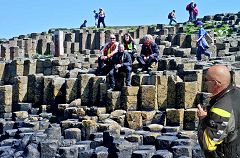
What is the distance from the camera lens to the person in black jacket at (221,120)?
432 cm

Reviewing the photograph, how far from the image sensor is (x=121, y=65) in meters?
15.6

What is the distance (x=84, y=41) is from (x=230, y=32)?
10.7 meters

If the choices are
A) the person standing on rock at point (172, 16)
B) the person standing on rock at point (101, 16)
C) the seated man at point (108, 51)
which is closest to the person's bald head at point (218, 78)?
the seated man at point (108, 51)

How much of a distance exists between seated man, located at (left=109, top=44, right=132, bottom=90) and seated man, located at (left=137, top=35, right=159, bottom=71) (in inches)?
48.1

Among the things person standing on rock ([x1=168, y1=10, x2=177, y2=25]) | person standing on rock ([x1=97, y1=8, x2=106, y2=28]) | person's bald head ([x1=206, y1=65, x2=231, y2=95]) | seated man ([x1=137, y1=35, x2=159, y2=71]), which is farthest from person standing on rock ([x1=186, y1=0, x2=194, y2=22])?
person's bald head ([x1=206, y1=65, x2=231, y2=95])

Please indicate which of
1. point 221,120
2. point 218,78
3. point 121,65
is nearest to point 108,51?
point 121,65

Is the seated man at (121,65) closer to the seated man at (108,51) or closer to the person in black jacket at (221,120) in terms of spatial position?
the seated man at (108,51)

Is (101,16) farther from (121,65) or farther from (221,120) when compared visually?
(221,120)

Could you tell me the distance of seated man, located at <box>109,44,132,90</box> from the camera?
15.3 meters

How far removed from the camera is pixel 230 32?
34.8 meters

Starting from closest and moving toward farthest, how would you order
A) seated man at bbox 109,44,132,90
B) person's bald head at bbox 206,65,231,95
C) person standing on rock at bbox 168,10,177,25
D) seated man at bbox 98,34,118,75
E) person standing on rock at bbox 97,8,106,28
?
person's bald head at bbox 206,65,231,95 < seated man at bbox 109,44,132,90 < seated man at bbox 98,34,118,75 < person standing on rock at bbox 97,8,106,28 < person standing on rock at bbox 168,10,177,25

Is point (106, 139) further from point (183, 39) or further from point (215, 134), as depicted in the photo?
point (183, 39)

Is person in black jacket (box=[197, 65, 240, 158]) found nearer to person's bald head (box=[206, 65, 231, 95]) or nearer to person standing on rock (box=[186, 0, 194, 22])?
person's bald head (box=[206, 65, 231, 95])

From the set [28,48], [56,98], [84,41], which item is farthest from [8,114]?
[84,41]
